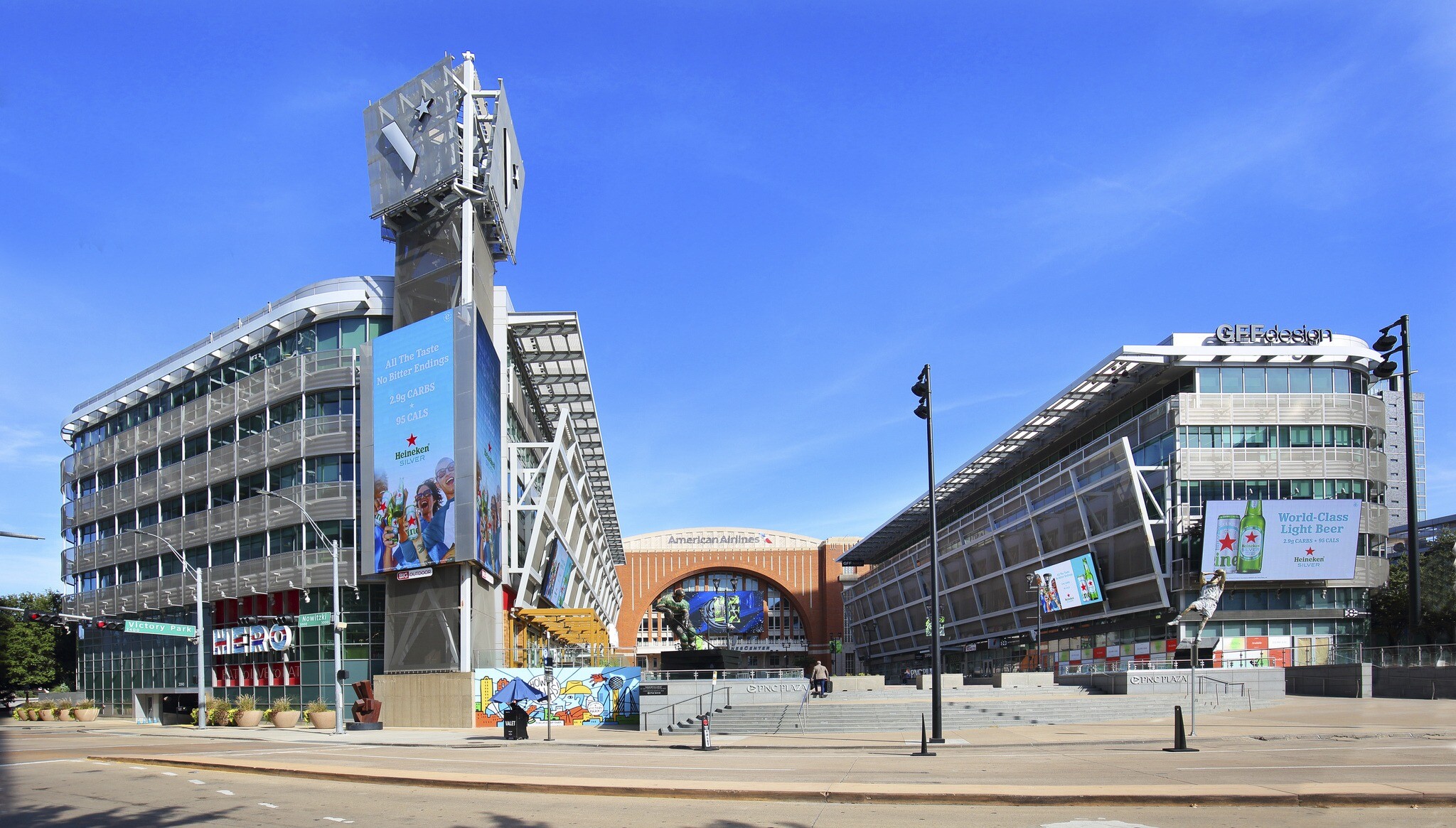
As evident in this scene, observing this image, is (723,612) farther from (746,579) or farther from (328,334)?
(328,334)

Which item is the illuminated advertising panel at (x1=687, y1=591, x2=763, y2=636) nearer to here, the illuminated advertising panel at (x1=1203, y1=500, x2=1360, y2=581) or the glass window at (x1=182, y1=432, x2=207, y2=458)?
the glass window at (x1=182, y1=432, x2=207, y2=458)

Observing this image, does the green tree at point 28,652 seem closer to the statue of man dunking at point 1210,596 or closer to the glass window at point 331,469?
the glass window at point 331,469

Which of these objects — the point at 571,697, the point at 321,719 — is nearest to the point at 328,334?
the point at 321,719

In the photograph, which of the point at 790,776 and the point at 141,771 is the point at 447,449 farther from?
the point at 790,776

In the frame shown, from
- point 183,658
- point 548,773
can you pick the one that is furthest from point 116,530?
point 548,773

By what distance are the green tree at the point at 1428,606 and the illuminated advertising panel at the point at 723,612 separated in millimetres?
65111

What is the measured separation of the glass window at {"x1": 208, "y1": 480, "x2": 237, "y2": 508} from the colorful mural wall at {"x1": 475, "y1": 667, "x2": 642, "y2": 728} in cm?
2067

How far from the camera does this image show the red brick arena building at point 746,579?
13538 cm

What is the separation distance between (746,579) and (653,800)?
404ft

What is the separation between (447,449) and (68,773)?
82.3 feet

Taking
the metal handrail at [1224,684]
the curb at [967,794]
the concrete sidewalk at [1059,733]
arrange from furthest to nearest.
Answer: the metal handrail at [1224,684] < the concrete sidewalk at [1059,733] < the curb at [967,794]

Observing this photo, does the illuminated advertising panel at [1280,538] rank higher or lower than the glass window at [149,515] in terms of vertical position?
lower

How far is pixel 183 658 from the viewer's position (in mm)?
62688

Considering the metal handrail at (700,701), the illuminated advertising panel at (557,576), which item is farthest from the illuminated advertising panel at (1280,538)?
the illuminated advertising panel at (557,576)
